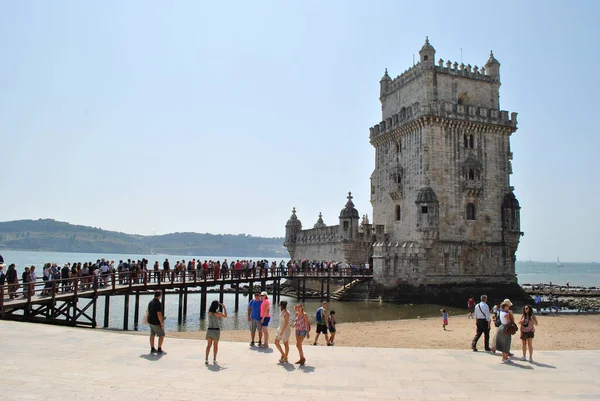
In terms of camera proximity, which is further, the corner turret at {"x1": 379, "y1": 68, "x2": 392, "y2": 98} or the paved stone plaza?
the corner turret at {"x1": 379, "y1": 68, "x2": 392, "y2": 98}

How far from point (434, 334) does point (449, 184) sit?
18670mm

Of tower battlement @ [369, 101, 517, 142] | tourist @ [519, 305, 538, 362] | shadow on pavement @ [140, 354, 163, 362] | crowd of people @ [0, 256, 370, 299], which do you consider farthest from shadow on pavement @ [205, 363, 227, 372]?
tower battlement @ [369, 101, 517, 142]

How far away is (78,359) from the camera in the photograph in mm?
11133

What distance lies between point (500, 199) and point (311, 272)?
55.7 ft

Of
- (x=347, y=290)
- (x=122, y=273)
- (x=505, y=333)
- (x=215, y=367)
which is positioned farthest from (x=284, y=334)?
(x=347, y=290)

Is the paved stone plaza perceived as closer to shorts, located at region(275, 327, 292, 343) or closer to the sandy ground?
shorts, located at region(275, 327, 292, 343)

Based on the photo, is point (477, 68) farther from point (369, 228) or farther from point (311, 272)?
point (311, 272)

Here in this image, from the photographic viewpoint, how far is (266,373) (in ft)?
34.9

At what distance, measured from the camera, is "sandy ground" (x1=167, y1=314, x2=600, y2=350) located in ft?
65.7

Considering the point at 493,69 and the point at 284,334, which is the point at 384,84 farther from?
the point at 284,334

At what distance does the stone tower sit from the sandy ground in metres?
9.12

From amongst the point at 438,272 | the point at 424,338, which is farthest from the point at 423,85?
the point at 424,338

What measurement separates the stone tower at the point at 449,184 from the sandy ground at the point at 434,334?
9.12 meters

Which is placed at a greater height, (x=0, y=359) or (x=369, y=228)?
(x=369, y=228)
